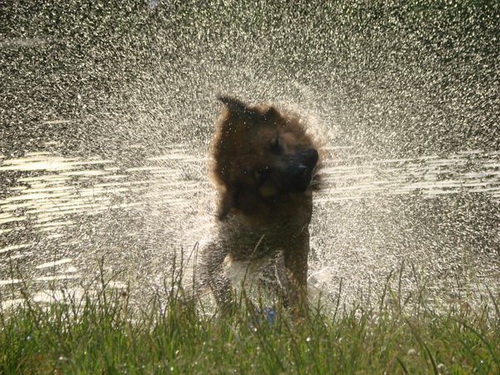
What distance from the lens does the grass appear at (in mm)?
3035

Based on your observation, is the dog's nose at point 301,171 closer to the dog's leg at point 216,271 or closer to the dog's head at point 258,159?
the dog's head at point 258,159

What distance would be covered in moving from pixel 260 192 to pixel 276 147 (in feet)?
0.94

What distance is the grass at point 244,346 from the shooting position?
9.96 ft

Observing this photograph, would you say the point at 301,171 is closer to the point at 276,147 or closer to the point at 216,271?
the point at 276,147

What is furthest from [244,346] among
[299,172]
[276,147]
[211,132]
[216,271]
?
[211,132]

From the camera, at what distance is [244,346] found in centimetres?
329

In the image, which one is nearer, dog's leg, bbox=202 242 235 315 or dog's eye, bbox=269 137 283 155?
dog's leg, bbox=202 242 235 315

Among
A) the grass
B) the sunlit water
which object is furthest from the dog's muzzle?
the grass

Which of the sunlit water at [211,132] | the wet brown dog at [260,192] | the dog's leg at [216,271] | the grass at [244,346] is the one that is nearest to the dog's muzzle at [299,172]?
the wet brown dog at [260,192]

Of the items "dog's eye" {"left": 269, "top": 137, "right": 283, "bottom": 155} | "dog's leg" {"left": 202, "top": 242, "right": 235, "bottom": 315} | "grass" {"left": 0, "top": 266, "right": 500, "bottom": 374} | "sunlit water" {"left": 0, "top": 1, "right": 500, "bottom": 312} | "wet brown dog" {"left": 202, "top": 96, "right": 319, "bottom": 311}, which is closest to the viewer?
"grass" {"left": 0, "top": 266, "right": 500, "bottom": 374}

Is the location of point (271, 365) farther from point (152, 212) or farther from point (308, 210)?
point (152, 212)

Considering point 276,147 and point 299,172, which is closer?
point 299,172

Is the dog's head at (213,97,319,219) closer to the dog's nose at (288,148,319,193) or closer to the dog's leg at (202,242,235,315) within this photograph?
the dog's nose at (288,148,319,193)

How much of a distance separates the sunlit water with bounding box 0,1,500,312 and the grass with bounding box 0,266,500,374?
21 centimetres
